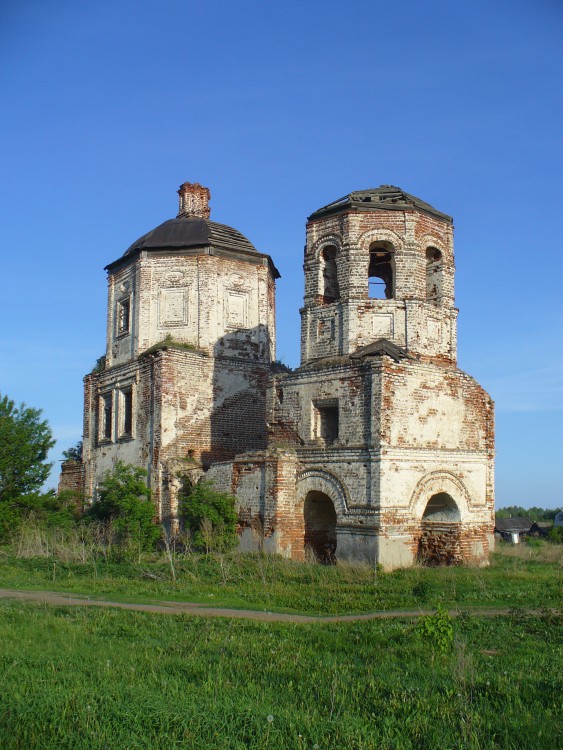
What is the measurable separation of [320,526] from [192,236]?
1017 centimetres

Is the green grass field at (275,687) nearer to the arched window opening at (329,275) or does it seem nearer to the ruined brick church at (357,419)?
the ruined brick church at (357,419)

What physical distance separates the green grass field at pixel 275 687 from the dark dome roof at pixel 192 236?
→ 598 inches

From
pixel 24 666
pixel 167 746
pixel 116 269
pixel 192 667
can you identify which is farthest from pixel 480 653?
pixel 116 269

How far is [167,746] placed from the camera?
518cm

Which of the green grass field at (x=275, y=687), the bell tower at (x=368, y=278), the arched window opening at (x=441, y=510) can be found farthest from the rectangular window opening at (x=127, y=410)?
the green grass field at (x=275, y=687)

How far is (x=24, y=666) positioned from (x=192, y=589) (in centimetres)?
628

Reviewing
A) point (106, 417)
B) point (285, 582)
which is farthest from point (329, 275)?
point (106, 417)

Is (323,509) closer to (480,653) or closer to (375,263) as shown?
(375,263)

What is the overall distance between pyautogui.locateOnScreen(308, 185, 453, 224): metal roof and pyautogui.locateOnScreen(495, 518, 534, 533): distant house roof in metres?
40.8

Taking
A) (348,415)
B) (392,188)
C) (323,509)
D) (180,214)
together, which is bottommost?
(323,509)

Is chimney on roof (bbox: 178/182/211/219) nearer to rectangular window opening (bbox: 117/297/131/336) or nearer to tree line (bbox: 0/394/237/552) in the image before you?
rectangular window opening (bbox: 117/297/131/336)

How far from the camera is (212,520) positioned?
17359mm

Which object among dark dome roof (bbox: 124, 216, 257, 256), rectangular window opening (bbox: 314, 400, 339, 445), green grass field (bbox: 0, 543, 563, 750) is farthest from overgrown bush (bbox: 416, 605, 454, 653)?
→ dark dome roof (bbox: 124, 216, 257, 256)

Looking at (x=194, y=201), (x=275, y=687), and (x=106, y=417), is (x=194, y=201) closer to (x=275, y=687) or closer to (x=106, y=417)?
(x=106, y=417)
